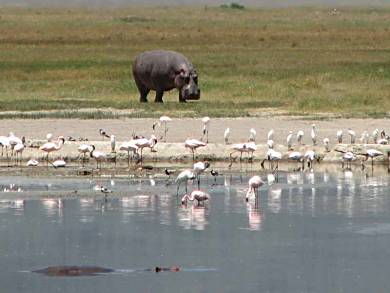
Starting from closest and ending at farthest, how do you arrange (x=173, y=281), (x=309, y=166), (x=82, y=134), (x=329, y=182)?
(x=173, y=281) → (x=329, y=182) → (x=309, y=166) → (x=82, y=134)

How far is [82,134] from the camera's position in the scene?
25734mm

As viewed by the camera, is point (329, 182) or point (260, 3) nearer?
point (329, 182)

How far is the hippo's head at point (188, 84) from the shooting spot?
33406 millimetres

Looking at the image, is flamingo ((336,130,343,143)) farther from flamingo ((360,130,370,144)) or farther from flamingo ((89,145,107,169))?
flamingo ((89,145,107,169))

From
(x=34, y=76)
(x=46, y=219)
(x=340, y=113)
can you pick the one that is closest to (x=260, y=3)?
(x=34, y=76)

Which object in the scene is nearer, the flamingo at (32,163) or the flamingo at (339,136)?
the flamingo at (32,163)

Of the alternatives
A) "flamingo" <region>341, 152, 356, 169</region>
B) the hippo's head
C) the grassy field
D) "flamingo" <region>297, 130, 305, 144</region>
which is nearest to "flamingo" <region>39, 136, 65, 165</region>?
"flamingo" <region>297, 130, 305, 144</region>

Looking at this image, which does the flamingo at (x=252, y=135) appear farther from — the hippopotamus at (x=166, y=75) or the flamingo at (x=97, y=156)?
the hippopotamus at (x=166, y=75)

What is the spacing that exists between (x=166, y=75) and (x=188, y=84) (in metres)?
0.87

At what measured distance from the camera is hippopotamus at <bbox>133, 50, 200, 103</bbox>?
1323 inches

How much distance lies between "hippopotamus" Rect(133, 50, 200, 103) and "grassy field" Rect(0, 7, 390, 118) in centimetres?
47

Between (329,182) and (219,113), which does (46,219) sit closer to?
(329,182)

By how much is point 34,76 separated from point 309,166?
19.8m

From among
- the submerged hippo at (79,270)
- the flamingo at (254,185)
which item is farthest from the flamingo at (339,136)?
the submerged hippo at (79,270)
